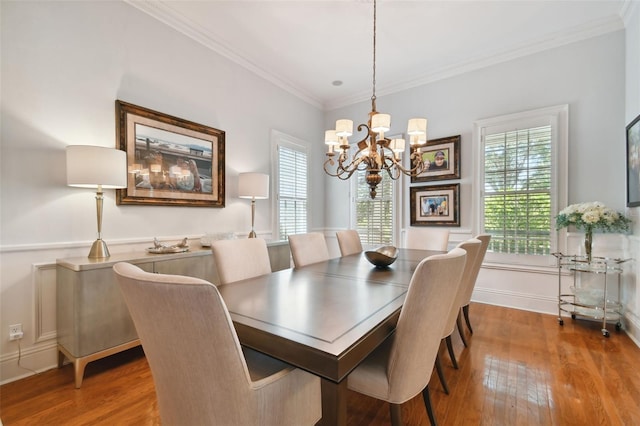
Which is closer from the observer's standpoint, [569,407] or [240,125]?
[569,407]

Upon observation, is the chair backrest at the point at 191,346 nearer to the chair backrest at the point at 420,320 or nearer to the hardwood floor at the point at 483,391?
the chair backrest at the point at 420,320

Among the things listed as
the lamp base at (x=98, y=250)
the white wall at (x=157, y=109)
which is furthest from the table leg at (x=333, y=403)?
the white wall at (x=157, y=109)

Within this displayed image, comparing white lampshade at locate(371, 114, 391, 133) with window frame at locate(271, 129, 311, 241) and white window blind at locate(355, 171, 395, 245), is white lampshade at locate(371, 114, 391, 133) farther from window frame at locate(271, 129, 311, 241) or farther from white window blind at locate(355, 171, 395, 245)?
white window blind at locate(355, 171, 395, 245)

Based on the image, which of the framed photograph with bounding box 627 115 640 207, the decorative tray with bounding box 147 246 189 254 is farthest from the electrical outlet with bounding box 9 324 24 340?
the framed photograph with bounding box 627 115 640 207

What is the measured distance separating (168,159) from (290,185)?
185 cm

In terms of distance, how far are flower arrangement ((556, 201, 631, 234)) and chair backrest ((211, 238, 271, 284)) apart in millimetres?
3016

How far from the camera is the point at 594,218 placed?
104 inches

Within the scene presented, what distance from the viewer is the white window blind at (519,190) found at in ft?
10.8

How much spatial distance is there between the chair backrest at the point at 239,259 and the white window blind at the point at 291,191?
2026mm

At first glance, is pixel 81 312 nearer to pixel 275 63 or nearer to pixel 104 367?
pixel 104 367

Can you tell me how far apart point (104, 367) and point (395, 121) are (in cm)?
441

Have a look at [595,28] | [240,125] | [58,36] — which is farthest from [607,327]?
[58,36]

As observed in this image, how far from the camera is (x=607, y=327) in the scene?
9.27 ft

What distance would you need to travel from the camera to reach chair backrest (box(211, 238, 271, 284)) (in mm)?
1768
